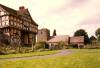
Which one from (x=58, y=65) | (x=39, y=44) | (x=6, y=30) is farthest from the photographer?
(x=6, y=30)

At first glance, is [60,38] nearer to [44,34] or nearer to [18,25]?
[44,34]

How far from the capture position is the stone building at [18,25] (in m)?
56.4

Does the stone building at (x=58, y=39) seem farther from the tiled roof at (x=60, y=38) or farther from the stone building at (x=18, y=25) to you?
the stone building at (x=18, y=25)

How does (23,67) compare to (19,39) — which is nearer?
(23,67)

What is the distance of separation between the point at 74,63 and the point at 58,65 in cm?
177

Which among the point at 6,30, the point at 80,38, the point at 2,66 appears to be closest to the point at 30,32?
the point at 6,30

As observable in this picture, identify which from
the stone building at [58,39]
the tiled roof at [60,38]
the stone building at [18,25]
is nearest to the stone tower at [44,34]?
the stone building at [58,39]

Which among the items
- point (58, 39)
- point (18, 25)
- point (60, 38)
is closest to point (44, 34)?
point (58, 39)

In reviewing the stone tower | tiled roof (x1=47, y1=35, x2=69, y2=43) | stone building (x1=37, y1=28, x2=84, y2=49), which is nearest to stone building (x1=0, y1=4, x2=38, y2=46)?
stone building (x1=37, y1=28, x2=84, y2=49)

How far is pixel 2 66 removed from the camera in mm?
17531

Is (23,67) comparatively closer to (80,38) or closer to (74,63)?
(74,63)

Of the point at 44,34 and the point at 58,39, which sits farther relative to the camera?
the point at 44,34

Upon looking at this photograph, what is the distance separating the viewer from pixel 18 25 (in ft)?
198

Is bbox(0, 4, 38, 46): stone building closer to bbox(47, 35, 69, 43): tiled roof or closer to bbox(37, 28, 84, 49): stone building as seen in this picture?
bbox(37, 28, 84, 49): stone building
